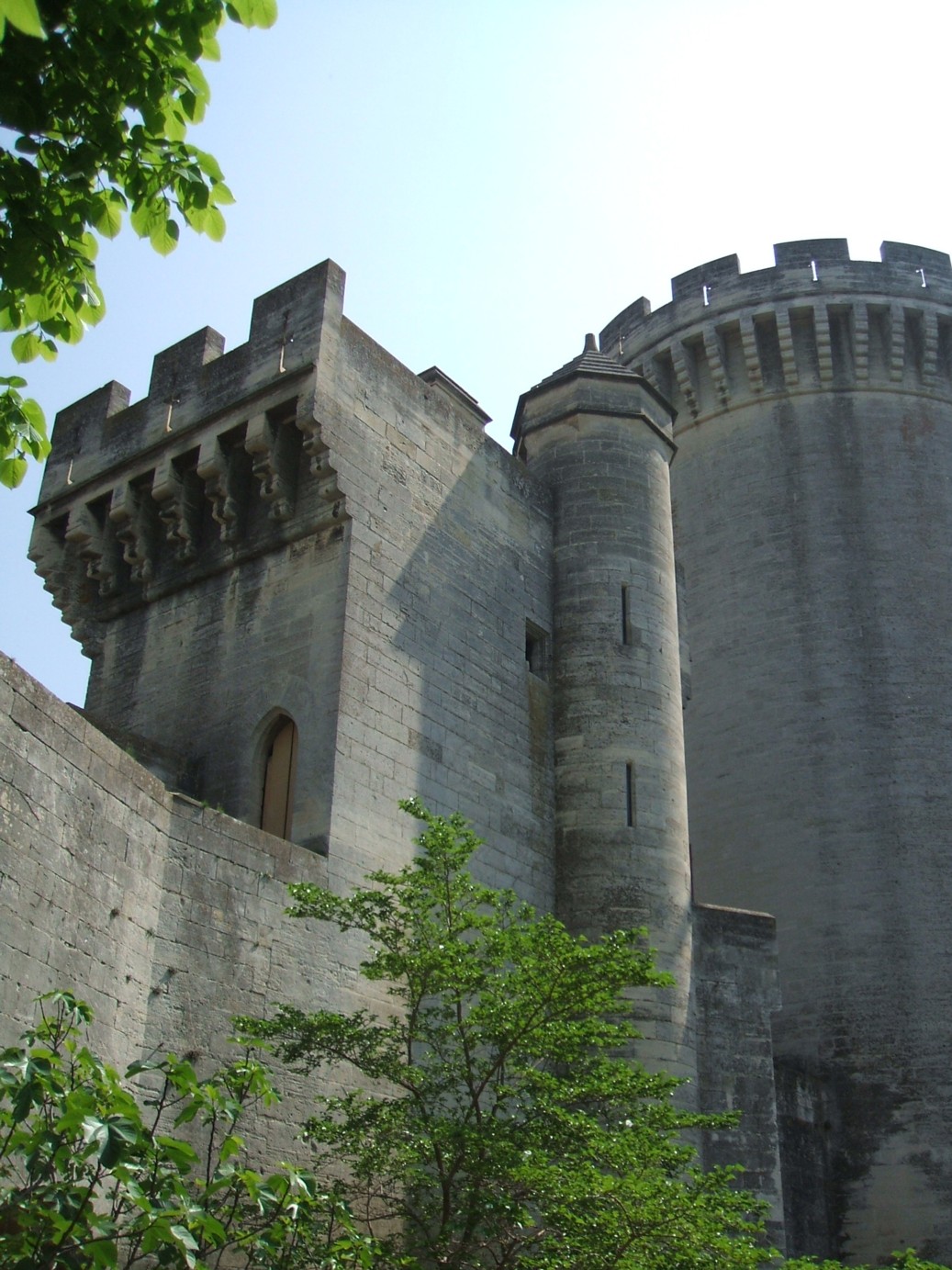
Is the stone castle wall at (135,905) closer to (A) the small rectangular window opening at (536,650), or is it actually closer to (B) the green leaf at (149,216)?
(B) the green leaf at (149,216)

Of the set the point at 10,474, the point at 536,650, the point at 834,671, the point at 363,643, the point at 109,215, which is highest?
the point at 834,671

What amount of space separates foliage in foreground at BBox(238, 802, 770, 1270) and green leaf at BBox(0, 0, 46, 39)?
604 cm

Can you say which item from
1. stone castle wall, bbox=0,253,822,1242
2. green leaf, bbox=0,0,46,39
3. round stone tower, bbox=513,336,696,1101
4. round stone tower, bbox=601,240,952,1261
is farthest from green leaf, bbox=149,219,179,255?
round stone tower, bbox=601,240,952,1261

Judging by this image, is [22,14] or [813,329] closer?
[22,14]

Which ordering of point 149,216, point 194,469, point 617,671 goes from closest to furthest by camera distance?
point 149,216 → point 194,469 → point 617,671

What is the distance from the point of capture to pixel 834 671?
20.2 metres

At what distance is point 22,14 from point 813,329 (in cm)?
2038

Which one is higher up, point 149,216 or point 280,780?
point 280,780

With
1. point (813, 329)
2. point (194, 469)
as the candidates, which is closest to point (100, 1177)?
point (194, 469)

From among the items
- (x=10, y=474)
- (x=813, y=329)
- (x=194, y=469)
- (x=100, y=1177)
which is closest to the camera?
(x=10, y=474)

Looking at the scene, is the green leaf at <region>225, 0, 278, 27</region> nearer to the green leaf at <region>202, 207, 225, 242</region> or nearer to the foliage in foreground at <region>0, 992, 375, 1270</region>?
the green leaf at <region>202, 207, 225, 242</region>

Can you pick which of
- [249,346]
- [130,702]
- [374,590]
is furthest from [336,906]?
[249,346]

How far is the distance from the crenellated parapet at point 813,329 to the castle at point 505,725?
1766 mm

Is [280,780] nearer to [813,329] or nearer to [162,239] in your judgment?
[162,239]
